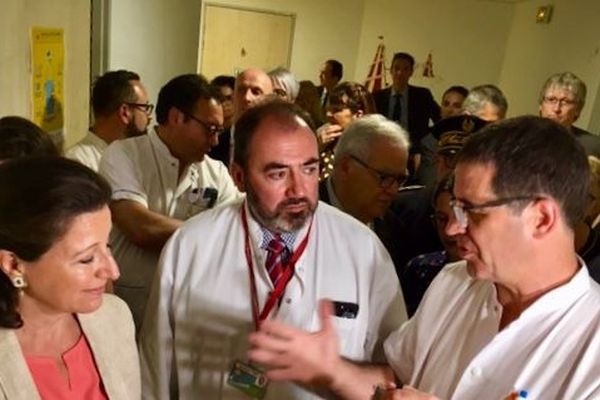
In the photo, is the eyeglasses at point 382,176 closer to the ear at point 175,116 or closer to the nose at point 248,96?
the ear at point 175,116

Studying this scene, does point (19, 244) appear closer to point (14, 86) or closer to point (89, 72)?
point (14, 86)

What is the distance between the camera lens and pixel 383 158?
197cm

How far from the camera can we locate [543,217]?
100 centimetres

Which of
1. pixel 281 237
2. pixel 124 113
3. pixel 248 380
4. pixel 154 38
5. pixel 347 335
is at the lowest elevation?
pixel 248 380

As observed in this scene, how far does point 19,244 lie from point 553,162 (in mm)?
1079

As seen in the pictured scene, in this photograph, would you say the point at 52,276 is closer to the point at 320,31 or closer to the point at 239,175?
the point at 239,175

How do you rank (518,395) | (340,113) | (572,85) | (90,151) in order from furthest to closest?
(572,85), (340,113), (90,151), (518,395)

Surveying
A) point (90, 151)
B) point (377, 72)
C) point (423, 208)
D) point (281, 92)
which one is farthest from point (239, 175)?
point (377, 72)

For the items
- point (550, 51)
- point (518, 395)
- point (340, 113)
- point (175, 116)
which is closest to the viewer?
point (518, 395)

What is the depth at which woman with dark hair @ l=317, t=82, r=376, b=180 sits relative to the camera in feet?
8.96

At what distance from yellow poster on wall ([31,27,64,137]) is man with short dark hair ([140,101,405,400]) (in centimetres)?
132

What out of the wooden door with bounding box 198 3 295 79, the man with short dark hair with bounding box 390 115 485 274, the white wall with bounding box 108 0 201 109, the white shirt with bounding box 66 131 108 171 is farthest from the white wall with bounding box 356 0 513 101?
the white shirt with bounding box 66 131 108 171

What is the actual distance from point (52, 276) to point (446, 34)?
664cm

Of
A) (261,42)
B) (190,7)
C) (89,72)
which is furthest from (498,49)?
(89,72)
